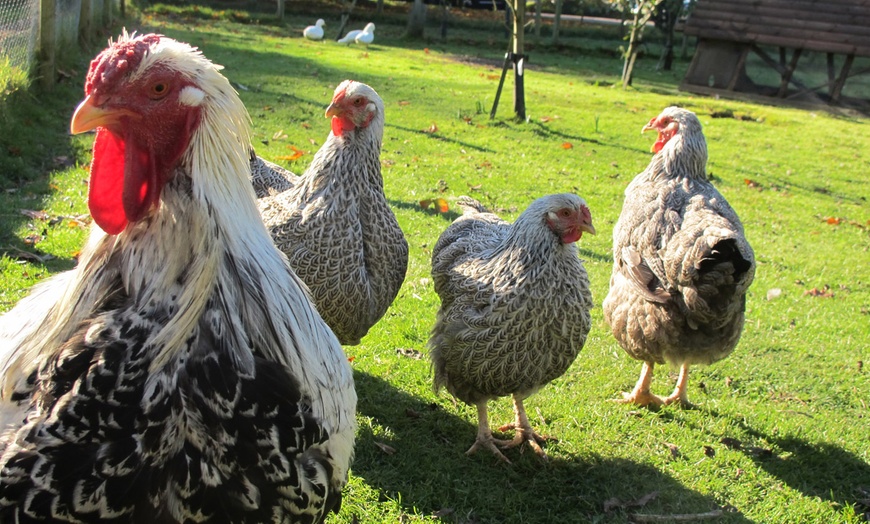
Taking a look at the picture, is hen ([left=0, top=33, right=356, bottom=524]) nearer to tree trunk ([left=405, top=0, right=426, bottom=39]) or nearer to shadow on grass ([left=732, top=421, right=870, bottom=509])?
shadow on grass ([left=732, top=421, right=870, bottom=509])

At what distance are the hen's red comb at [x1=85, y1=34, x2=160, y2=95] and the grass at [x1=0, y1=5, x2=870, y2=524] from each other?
8.54ft

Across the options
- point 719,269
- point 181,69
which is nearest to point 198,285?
point 181,69

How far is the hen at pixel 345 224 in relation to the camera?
160 inches

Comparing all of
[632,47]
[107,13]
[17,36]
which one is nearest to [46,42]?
[17,36]

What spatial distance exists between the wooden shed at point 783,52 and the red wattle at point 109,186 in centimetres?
2021

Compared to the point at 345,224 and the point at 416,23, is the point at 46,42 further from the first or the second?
the point at 416,23

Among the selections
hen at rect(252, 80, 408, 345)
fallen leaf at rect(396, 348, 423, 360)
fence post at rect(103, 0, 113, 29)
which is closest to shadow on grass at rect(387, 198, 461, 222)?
fallen leaf at rect(396, 348, 423, 360)

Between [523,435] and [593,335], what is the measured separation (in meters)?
1.73

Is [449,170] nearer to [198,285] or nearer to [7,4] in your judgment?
[7,4]

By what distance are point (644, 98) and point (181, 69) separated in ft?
55.2

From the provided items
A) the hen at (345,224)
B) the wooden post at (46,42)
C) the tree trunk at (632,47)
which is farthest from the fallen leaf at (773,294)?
the tree trunk at (632,47)

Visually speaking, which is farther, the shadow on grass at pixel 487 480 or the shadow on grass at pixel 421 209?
the shadow on grass at pixel 421 209

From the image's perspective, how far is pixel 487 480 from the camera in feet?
13.3

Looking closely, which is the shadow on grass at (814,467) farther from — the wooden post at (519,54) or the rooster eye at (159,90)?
the wooden post at (519,54)
